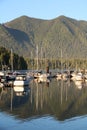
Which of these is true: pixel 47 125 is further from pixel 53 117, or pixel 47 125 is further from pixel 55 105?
pixel 55 105

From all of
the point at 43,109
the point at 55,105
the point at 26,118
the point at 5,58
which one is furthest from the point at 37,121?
the point at 5,58

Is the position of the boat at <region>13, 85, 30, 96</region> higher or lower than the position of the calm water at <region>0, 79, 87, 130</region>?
lower

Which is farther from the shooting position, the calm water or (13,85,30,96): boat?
(13,85,30,96): boat

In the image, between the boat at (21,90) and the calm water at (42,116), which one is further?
the boat at (21,90)

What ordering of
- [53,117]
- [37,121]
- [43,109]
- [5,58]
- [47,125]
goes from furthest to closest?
[5,58] < [43,109] < [53,117] < [37,121] < [47,125]

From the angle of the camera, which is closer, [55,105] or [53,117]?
[53,117]

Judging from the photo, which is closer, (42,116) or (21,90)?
(42,116)

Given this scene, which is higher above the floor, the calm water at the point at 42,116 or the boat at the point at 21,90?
the calm water at the point at 42,116

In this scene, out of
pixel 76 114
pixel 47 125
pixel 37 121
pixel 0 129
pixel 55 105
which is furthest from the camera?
pixel 55 105

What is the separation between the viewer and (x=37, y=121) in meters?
36.0

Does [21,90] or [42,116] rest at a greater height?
[42,116]

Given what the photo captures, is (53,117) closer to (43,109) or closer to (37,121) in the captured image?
(37,121)

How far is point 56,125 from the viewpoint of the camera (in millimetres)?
33906

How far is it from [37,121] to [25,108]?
1100 cm
